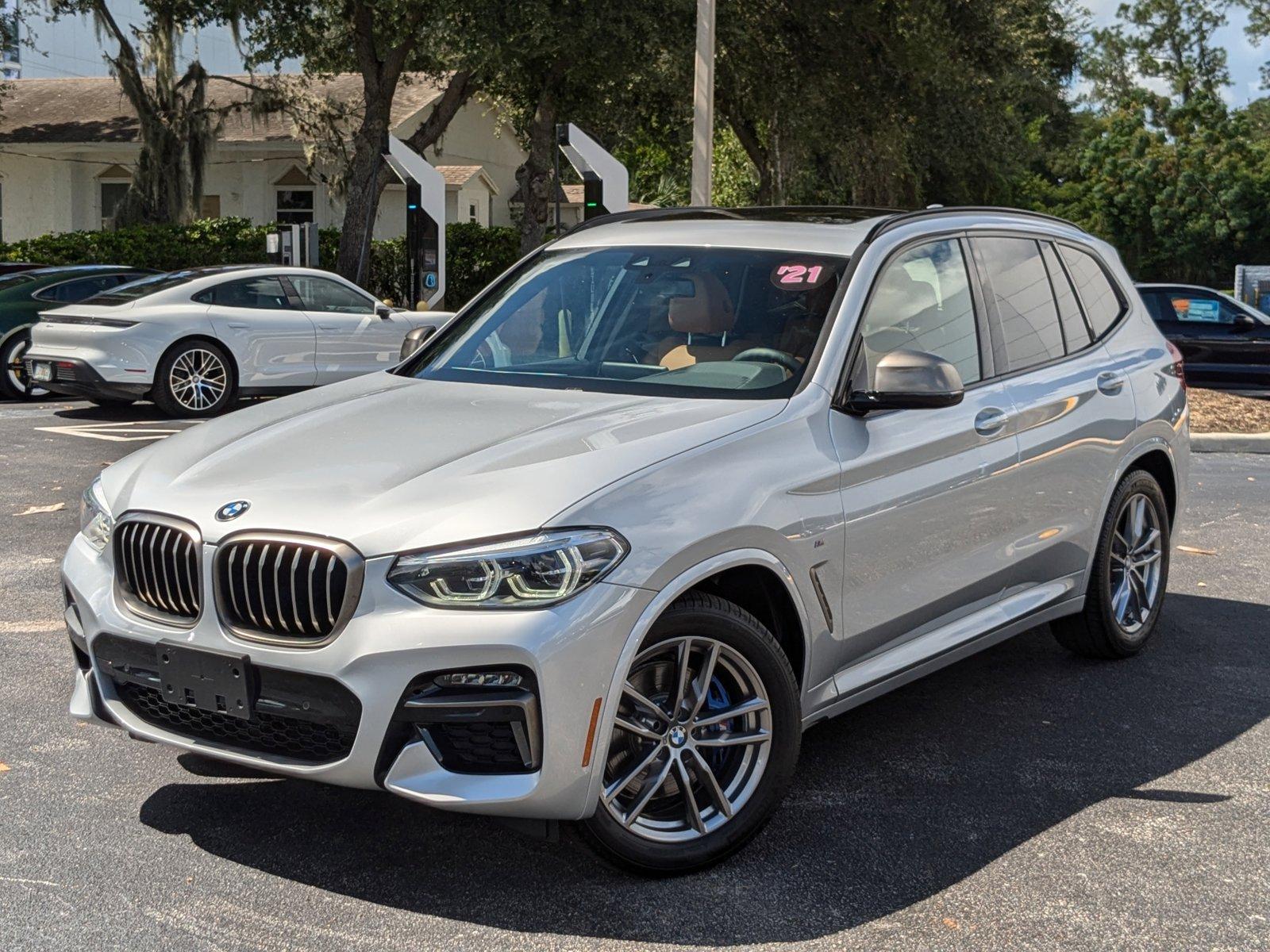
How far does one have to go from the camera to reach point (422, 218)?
22.4 m

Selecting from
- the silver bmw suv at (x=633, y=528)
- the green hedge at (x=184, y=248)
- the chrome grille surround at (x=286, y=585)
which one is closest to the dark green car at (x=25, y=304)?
the green hedge at (x=184, y=248)

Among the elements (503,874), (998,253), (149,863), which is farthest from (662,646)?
(998,253)

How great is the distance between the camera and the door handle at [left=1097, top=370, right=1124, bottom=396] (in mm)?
5859

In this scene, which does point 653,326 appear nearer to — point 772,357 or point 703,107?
point 772,357

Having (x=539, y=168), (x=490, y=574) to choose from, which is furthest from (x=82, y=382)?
(x=539, y=168)

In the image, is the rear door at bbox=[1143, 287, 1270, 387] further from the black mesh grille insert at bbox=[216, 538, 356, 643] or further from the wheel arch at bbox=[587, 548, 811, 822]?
the black mesh grille insert at bbox=[216, 538, 356, 643]

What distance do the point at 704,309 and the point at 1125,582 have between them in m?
2.33

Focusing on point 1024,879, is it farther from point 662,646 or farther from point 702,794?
point 662,646

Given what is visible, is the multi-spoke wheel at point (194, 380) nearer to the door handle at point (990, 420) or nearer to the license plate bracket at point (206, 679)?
the door handle at point (990, 420)

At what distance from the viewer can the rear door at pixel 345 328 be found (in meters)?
15.5

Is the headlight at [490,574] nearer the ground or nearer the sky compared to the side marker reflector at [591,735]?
nearer the sky

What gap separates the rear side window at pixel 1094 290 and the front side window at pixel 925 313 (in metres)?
0.95

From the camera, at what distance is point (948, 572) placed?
16.0ft

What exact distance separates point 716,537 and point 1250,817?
6.29 ft
